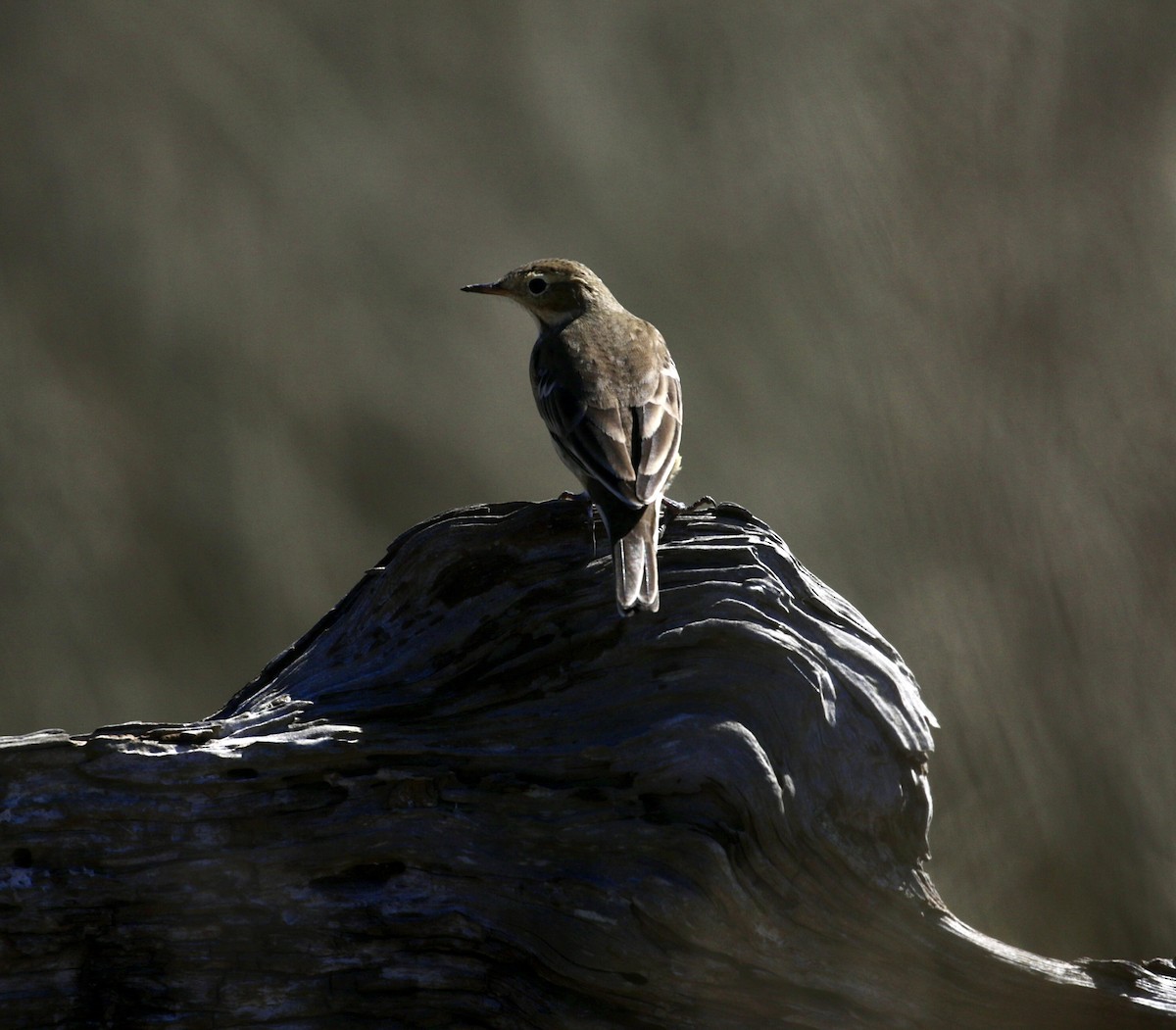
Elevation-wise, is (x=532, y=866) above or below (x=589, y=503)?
below

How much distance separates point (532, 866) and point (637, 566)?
817 mm

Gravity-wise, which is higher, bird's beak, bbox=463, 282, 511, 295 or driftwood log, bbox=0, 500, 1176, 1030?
bird's beak, bbox=463, 282, 511, 295

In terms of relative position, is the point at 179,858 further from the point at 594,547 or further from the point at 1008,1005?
the point at 1008,1005

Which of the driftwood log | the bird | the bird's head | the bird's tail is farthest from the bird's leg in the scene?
the bird's head

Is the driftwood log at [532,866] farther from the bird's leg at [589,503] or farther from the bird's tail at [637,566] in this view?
the bird's leg at [589,503]

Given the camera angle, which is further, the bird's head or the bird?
the bird's head

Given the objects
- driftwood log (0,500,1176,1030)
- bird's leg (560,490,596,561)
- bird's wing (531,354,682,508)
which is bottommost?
driftwood log (0,500,1176,1030)

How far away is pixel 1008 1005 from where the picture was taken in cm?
310

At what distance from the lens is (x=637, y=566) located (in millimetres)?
3305

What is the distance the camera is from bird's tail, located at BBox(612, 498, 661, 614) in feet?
10.6

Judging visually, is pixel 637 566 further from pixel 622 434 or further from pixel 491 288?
pixel 491 288

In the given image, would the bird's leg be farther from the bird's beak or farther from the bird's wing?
the bird's beak

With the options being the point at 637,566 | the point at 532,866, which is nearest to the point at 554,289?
the point at 637,566

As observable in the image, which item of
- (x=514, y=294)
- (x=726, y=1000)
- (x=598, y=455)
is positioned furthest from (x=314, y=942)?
(x=514, y=294)
